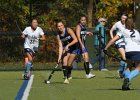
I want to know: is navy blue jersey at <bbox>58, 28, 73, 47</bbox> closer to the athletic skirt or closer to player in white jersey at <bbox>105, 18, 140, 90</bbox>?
player in white jersey at <bbox>105, 18, 140, 90</bbox>

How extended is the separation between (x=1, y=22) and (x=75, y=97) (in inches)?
1042

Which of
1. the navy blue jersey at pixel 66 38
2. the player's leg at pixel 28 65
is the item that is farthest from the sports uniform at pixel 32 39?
the navy blue jersey at pixel 66 38

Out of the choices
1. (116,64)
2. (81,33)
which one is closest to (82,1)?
(116,64)

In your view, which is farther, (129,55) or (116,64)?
(116,64)

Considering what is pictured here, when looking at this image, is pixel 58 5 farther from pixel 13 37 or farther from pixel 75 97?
pixel 75 97

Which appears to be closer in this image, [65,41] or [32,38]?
[65,41]

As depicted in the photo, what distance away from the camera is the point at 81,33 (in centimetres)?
2056

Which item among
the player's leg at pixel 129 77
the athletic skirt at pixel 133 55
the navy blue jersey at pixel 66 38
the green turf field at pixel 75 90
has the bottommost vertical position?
the green turf field at pixel 75 90

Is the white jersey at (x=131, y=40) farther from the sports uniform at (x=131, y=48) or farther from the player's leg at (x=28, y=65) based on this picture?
the player's leg at (x=28, y=65)

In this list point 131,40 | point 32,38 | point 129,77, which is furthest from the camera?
point 32,38

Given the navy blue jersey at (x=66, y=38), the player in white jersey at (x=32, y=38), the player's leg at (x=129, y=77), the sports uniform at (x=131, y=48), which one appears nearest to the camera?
the player's leg at (x=129, y=77)

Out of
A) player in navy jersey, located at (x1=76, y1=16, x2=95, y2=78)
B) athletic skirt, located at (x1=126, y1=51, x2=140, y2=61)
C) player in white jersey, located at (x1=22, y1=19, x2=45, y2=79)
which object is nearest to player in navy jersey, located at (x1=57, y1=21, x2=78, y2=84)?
player in navy jersey, located at (x1=76, y1=16, x2=95, y2=78)

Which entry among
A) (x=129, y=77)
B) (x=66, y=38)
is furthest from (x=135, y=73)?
(x=66, y=38)

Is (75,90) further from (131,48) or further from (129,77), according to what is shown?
(131,48)
